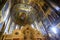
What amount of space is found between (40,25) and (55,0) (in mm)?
2378

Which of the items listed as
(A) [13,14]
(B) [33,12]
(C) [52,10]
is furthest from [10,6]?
(C) [52,10]

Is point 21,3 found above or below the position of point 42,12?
above

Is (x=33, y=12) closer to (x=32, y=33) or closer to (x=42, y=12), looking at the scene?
(x=42, y=12)

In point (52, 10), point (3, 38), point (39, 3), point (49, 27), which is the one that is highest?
point (39, 3)

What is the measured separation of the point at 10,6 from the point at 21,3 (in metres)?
1.27

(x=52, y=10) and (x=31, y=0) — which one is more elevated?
(x=31, y=0)

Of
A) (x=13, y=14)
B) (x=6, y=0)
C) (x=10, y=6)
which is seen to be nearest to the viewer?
(x=6, y=0)

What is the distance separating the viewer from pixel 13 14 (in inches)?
486

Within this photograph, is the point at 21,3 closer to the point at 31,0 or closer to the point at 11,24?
the point at 31,0

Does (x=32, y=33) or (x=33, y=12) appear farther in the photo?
(x=33, y=12)

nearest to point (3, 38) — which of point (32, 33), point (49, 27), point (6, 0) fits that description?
point (32, 33)

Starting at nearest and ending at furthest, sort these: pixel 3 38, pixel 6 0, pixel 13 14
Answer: pixel 3 38, pixel 6 0, pixel 13 14

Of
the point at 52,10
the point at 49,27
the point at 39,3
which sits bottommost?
the point at 49,27

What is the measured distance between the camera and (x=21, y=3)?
1241cm
